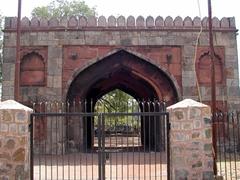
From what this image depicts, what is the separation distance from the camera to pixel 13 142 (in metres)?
6.12

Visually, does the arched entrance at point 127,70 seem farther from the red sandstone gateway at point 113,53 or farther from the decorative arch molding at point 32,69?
the decorative arch molding at point 32,69

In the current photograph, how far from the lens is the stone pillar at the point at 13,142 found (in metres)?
6.09

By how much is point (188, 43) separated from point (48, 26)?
12.9ft

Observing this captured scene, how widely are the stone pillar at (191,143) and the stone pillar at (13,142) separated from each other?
2.09 m

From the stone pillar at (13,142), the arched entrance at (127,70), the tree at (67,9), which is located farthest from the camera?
the tree at (67,9)

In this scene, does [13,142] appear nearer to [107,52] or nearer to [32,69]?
[32,69]

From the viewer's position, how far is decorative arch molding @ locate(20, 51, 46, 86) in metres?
12.0

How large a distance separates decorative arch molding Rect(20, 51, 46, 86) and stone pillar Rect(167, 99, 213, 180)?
6.43 meters

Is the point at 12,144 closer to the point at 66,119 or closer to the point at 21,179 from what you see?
the point at 21,179

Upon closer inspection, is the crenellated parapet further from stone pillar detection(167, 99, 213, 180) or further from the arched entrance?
stone pillar detection(167, 99, 213, 180)

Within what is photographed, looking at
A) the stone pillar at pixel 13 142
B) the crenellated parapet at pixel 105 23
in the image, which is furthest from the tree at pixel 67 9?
the stone pillar at pixel 13 142

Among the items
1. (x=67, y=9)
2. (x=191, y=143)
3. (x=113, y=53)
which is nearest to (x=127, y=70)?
(x=113, y=53)

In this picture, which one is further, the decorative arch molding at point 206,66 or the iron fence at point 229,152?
the decorative arch molding at point 206,66

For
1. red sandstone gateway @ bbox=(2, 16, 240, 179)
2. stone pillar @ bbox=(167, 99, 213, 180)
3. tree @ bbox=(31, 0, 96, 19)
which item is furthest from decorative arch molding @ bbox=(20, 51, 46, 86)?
tree @ bbox=(31, 0, 96, 19)
